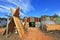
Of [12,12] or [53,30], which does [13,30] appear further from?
[53,30]

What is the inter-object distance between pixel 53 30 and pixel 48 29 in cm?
80

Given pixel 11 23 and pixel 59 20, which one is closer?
pixel 11 23

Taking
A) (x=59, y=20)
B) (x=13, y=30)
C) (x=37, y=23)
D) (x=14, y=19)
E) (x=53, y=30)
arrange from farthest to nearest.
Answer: (x=37, y=23)
(x=59, y=20)
(x=53, y=30)
(x=13, y=30)
(x=14, y=19)

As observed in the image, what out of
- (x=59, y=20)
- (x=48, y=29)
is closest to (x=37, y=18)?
(x=59, y=20)

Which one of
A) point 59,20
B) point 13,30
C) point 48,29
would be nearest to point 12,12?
point 13,30

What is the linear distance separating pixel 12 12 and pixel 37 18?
29.2 meters

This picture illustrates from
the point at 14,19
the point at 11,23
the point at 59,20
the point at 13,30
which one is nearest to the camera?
the point at 14,19

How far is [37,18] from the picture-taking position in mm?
40406

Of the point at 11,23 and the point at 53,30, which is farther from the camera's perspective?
the point at 53,30

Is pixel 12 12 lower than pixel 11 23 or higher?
higher

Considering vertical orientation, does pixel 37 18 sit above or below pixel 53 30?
above

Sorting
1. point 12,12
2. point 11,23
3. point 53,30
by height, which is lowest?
point 53,30

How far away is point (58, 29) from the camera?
18.5m

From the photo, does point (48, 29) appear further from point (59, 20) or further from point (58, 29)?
point (59, 20)
